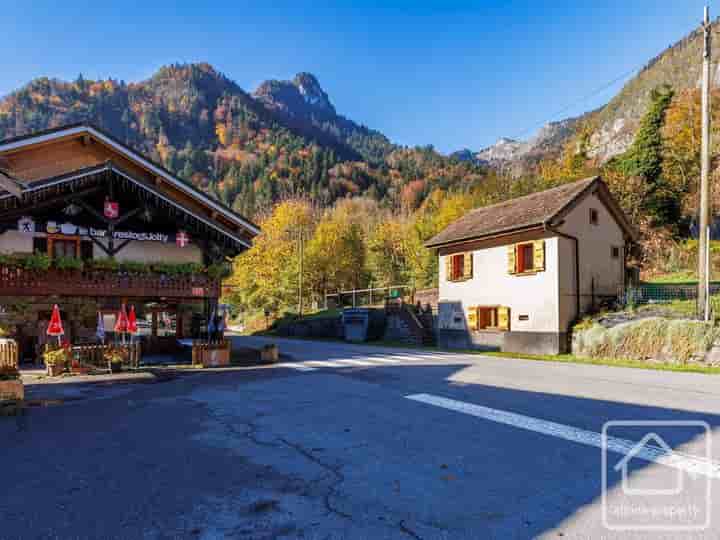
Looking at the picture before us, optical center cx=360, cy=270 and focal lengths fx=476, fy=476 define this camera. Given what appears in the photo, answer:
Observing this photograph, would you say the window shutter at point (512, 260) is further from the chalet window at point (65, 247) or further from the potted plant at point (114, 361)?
the chalet window at point (65, 247)

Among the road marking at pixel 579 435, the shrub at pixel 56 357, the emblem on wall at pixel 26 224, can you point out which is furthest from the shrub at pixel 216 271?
the road marking at pixel 579 435

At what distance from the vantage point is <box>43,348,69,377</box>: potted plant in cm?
1366


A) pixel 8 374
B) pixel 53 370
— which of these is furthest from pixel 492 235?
pixel 8 374

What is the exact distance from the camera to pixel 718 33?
55.9ft

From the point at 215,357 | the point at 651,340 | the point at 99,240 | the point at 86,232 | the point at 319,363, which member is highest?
the point at 86,232

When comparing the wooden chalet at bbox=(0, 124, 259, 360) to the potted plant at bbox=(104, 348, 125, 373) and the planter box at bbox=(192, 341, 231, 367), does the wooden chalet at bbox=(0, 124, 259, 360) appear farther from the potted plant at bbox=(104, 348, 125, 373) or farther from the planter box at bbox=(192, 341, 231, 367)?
the potted plant at bbox=(104, 348, 125, 373)

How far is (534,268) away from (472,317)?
425 cm

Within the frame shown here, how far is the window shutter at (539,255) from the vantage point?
20031 mm

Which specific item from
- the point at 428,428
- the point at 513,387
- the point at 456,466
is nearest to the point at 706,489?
the point at 456,466

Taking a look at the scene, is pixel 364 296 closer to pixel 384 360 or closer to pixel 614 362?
pixel 384 360

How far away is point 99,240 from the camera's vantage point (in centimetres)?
1791

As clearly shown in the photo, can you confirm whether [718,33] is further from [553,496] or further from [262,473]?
[262,473]

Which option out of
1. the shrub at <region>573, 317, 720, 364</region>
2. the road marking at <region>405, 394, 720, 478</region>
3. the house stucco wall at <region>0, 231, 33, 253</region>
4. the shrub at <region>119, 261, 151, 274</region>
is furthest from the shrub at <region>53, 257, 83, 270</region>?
the shrub at <region>573, 317, 720, 364</region>

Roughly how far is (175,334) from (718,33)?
2390 centimetres
